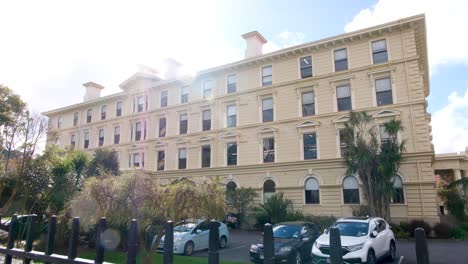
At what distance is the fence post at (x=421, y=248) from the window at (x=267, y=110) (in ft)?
93.5

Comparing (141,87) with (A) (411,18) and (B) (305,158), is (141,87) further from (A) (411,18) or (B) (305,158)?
(A) (411,18)

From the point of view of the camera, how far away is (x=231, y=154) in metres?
31.7

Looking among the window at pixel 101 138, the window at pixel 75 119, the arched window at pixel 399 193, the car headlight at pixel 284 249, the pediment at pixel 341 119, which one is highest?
the window at pixel 75 119

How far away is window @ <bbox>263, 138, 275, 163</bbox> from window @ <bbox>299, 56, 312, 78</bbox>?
21.6 feet

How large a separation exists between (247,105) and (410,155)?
14.6 m

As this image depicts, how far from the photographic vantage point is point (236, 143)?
31.5 meters

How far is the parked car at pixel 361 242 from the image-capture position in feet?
37.6

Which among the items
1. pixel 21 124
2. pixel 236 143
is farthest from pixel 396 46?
pixel 21 124

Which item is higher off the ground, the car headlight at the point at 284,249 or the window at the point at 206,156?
the window at the point at 206,156

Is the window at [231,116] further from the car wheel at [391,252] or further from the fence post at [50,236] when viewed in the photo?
the fence post at [50,236]

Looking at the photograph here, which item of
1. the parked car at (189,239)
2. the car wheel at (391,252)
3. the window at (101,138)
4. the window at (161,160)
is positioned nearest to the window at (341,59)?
the car wheel at (391,252)

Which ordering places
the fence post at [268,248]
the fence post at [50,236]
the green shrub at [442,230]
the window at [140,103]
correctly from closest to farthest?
the fence post at [268,248] < the fence post at [50,236] < the green shrub at [442,230] < the window at [140,103]

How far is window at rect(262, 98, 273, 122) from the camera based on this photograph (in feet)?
99.9

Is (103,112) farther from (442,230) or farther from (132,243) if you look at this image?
(132,243)
